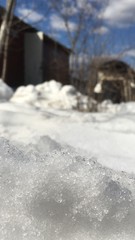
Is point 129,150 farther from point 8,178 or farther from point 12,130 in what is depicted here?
point 8,178

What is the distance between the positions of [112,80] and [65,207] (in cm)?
1179

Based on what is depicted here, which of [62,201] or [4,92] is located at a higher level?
[62,201]

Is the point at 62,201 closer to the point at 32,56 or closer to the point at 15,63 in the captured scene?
the point at 15,63

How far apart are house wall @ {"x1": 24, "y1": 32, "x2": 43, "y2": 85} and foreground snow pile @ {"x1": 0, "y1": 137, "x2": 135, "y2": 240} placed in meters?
23.7

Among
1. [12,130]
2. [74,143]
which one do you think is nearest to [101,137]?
[74,143]

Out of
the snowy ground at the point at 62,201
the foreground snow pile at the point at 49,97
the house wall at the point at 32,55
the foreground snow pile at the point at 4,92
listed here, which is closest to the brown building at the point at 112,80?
the foreground snow pile at the point at 49,97

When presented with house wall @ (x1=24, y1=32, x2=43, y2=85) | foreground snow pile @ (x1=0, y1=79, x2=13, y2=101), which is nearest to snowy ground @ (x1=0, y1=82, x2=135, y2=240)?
foreground snow pile @ (x1=0, y1=79, x2=13, y2=101)

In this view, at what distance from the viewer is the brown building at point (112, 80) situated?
899cm

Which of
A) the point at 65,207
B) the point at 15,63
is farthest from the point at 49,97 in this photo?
the point at 15,63

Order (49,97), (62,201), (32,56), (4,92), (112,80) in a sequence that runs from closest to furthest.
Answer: (62,201)
(4,92)
(49,97)
(112,80)
(32,56)

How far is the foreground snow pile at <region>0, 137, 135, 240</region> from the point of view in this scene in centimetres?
67

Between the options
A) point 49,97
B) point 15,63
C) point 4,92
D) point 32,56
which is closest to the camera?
point 4,92

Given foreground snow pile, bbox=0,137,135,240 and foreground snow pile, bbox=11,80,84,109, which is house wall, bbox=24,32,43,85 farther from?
foreground snow pile, bbox=0,137,135,240

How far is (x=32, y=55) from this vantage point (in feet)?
80.9
